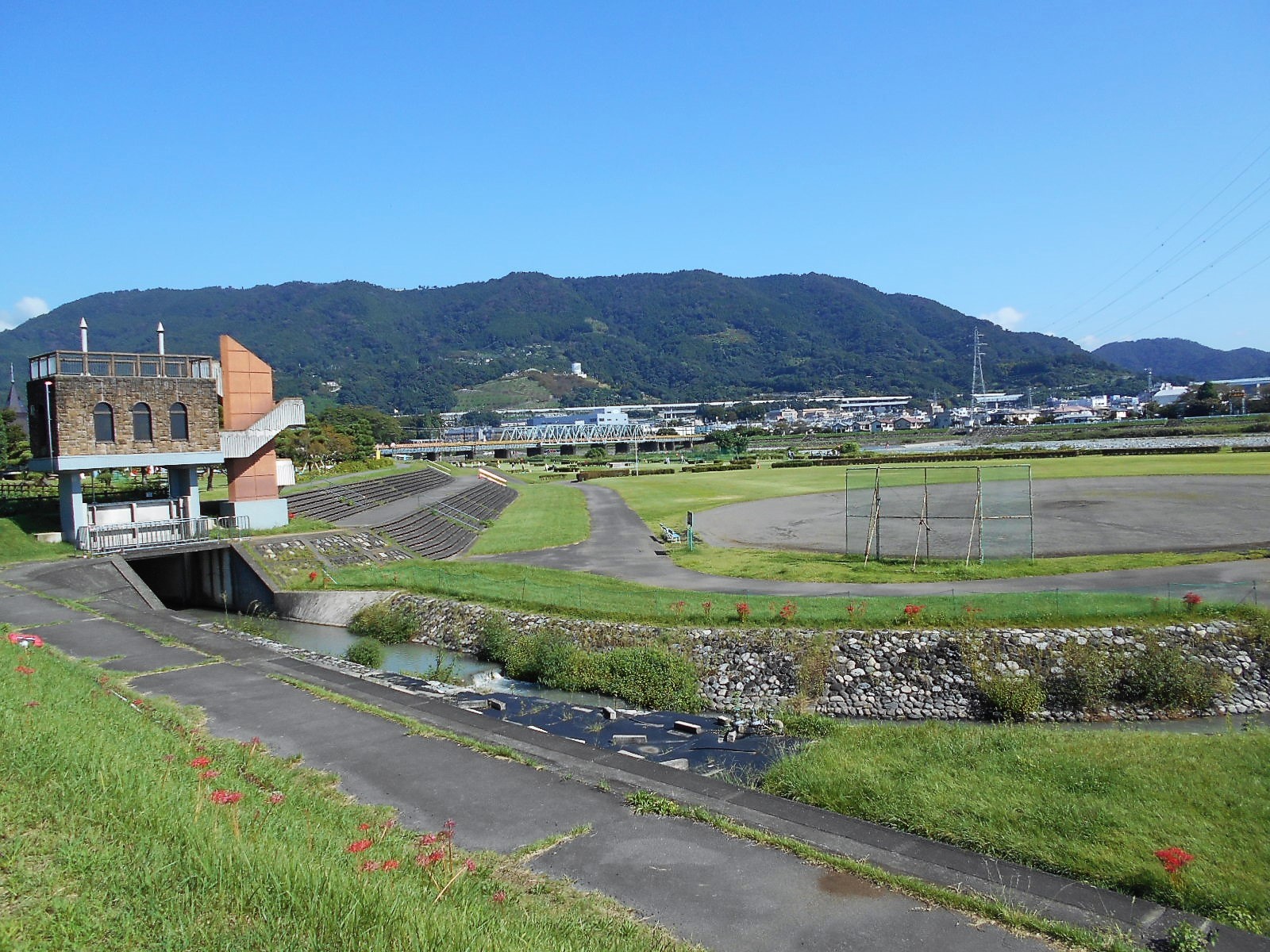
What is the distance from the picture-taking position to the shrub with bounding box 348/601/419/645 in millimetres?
23734

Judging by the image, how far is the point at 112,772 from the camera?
724 centimetres

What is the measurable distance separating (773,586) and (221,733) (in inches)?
650

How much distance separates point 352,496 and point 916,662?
32.9 metres

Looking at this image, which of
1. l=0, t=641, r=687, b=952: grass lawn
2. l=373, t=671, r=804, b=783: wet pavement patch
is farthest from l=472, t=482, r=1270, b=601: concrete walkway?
l=0, t=641, r=687, b=952: grass lawn

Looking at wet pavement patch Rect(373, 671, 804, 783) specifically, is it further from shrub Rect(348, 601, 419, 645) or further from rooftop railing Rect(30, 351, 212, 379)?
rooftop railing Rect(30, 351, 212, 379)

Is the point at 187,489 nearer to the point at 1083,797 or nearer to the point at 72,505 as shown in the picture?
the point at 72,505

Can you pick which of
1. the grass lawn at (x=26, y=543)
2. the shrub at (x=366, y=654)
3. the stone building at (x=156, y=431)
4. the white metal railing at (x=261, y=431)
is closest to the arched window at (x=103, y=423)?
the stone building at (x=156, y=431)

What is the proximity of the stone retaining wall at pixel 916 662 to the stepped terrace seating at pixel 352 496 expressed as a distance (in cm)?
2374

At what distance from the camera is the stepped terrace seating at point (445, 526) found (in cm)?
3628

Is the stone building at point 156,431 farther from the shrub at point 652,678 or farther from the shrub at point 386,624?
the shrub at point 652,678

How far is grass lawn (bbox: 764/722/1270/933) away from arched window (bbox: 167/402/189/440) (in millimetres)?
26528

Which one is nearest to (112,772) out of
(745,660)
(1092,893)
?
(1092,893)

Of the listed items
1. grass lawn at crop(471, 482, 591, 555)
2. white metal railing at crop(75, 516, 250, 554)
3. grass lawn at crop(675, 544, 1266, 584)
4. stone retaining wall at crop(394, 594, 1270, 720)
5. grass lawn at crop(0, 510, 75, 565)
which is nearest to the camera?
stone retaining wall at crop(394, 594, 1270, 720)

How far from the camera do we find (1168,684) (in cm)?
1656
